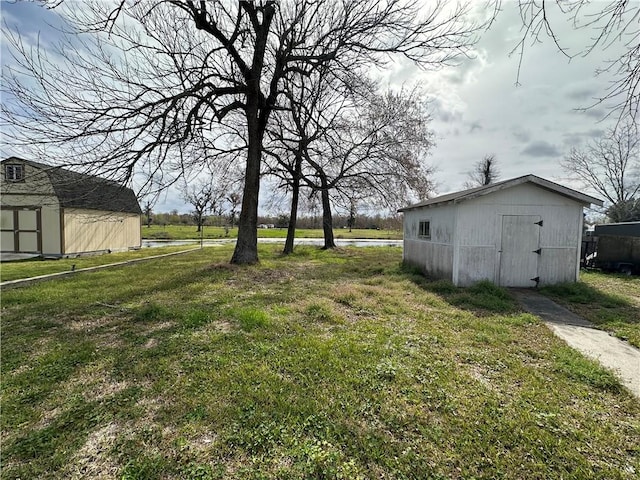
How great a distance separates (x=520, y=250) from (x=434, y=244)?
234cm

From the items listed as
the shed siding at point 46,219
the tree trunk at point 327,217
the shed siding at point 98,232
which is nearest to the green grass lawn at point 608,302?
the tree trunk at point 327,217

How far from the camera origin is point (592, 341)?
15.0 feet

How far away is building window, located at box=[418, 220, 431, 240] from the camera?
1029 centimetres

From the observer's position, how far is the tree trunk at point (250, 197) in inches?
406

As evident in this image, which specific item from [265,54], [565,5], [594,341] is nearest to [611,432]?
[594,341]

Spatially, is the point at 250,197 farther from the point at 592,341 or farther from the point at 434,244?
the point at 592,341

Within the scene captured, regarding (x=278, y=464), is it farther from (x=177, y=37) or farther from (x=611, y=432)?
(x=177, y=37)

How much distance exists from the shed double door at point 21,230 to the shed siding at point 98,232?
4.04 ft

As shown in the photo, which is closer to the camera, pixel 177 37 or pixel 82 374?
pixel 82 374

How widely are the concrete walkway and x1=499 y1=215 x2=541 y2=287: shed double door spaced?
56.1 inches

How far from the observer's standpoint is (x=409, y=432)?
2.46 m

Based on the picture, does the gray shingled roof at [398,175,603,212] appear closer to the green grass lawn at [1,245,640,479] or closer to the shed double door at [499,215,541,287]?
the shed double door at [499,215,541,287]

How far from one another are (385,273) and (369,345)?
6651 mm

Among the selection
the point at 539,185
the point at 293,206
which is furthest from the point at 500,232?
the point at 293,206
